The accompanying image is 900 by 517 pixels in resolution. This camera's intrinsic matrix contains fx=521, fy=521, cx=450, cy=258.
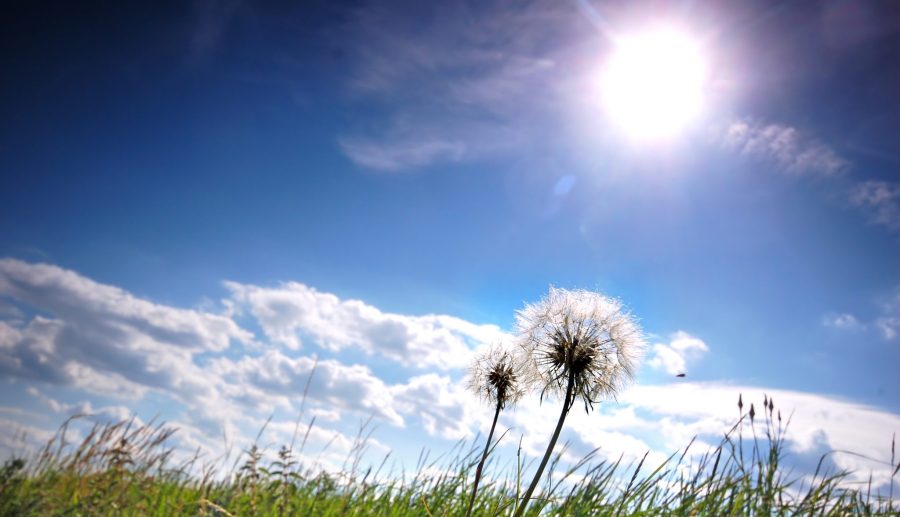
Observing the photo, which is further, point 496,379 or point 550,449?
point 496,379

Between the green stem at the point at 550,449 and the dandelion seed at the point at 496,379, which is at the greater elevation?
the dandelion seed at the point at 496,379

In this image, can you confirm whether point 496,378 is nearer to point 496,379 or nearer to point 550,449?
point 496,379

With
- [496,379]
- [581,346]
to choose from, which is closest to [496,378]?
[496,379]

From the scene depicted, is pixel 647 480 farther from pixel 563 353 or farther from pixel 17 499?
pixel 17 499

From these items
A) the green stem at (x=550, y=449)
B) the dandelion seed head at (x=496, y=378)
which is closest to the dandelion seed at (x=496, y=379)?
the dandelion seed head at (x=496, y=378)

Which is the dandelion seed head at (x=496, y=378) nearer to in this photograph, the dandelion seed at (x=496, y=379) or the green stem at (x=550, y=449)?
the dandelion seed at (x=496, y=379)

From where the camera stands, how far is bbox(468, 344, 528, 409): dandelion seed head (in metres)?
5.00

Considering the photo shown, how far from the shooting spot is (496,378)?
17.1 ft

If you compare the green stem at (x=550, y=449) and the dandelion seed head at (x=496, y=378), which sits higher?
the dandelion seed head at (x=496, y=378)

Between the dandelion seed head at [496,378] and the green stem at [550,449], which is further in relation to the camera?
the dandelion seed head at [496,378]

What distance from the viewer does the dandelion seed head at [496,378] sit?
5000mm

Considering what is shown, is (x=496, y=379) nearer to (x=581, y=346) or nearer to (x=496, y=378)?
(x=496, y=378)

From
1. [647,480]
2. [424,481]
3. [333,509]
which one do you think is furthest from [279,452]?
[647,480]

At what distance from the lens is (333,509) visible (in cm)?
580
